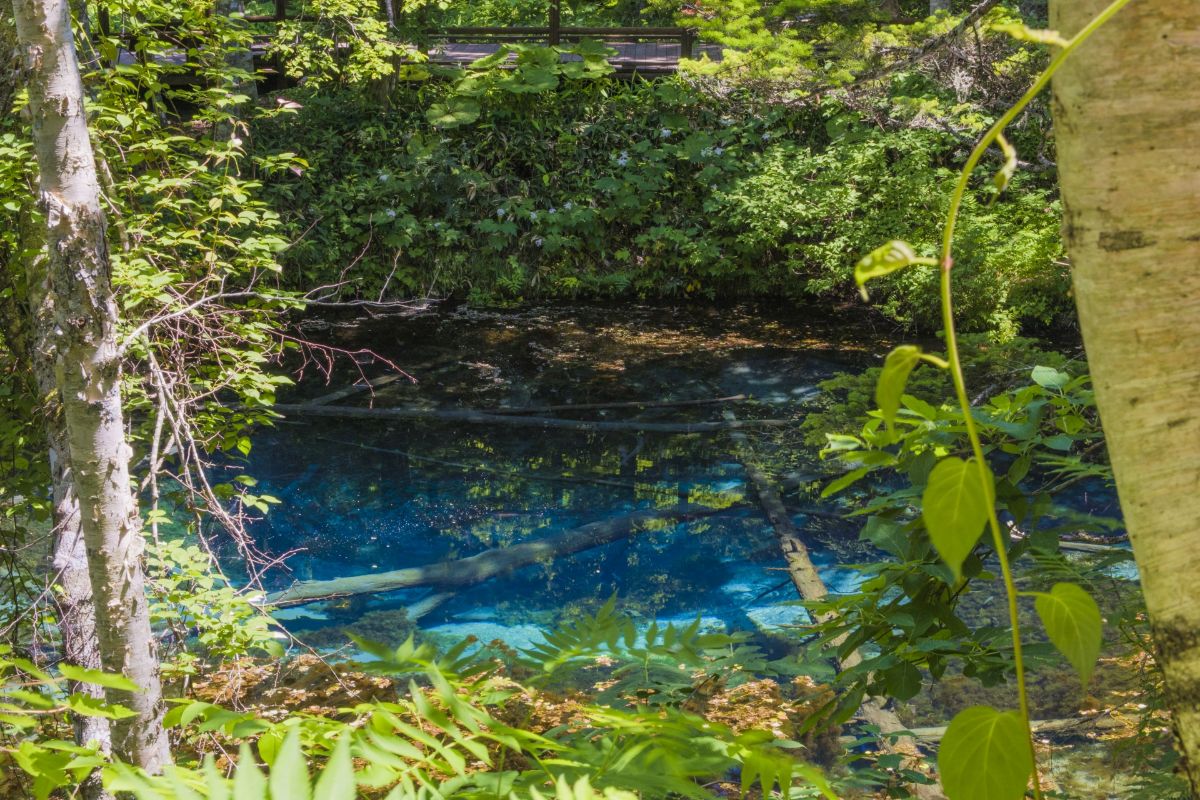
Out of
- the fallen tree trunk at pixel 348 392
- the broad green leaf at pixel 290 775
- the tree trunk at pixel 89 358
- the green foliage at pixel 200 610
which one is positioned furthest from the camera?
the fallen tree trunk at pixel 348 392

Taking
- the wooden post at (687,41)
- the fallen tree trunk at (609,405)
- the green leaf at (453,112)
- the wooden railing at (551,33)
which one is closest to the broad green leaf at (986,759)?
the fallen tree trunk at (609,405)

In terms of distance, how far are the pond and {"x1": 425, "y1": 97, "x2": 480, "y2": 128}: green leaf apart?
284 cm

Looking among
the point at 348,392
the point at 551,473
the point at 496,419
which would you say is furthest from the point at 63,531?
the point at 348,392

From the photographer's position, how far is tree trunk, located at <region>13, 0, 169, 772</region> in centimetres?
246

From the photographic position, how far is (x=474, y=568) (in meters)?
6.17

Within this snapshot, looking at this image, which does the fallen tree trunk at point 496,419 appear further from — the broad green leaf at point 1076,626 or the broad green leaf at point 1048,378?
the broad green leaf at point 1076,626

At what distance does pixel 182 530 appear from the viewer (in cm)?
653

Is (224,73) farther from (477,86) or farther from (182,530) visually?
(477,86)

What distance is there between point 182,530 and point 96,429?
429 cm

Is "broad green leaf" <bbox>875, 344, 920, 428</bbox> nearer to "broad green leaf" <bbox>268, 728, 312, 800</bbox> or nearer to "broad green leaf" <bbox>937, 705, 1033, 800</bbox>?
"broad green leaf" <bbox>937, 705, 1033, 800</bbox>

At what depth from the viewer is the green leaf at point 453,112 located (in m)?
12.7

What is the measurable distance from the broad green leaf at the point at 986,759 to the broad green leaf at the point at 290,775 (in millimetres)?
573

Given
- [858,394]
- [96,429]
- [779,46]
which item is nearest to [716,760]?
[96,429]

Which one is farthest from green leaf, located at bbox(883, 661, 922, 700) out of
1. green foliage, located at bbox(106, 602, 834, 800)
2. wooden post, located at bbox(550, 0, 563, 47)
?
wooden post, located at bbox(550, 0, 563, 47)
